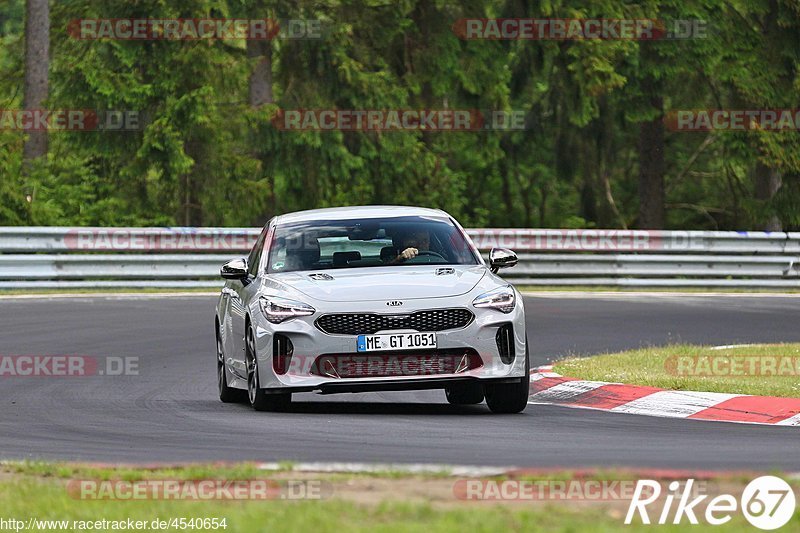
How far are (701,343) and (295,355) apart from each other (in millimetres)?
8326

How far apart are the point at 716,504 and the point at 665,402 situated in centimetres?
586

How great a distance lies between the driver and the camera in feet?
42.0

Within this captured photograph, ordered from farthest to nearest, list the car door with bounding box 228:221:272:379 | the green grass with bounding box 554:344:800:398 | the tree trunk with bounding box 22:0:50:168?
the tree trunk with bounding box 22:0:50:168
the green grass with bounding box 554:344:800:398
the car door with bounding box 228:221:272:379

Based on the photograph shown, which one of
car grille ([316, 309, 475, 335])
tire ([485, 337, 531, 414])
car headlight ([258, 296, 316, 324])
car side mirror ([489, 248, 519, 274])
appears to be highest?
car side mirror ([489, 248, 519, 274])

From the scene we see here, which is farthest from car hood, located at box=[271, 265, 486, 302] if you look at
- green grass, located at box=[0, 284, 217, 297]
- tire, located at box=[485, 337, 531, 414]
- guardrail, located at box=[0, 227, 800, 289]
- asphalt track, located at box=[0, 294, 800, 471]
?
guardrail, located at box=[0, 227, 800, 289]

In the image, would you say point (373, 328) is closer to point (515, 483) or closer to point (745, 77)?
point (515, 483)

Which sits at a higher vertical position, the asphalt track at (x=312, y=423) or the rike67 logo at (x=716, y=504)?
the rike67 logo at (x=716, y=504)

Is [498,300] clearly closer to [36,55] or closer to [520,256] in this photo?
[520,256]

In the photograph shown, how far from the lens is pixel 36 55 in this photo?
3344 centimetres

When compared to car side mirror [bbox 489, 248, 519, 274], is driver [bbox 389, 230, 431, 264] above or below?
above

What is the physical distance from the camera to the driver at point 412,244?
12.8 meters

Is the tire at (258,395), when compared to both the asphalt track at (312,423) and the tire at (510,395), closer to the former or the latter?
→ the asphalt track at (312,423)

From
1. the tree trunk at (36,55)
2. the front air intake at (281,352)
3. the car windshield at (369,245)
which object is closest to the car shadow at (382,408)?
the front air intake at (281,352)

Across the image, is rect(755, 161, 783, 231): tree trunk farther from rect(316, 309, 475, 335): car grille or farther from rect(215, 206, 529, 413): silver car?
rect(316, 309, 475, 335): car grille
